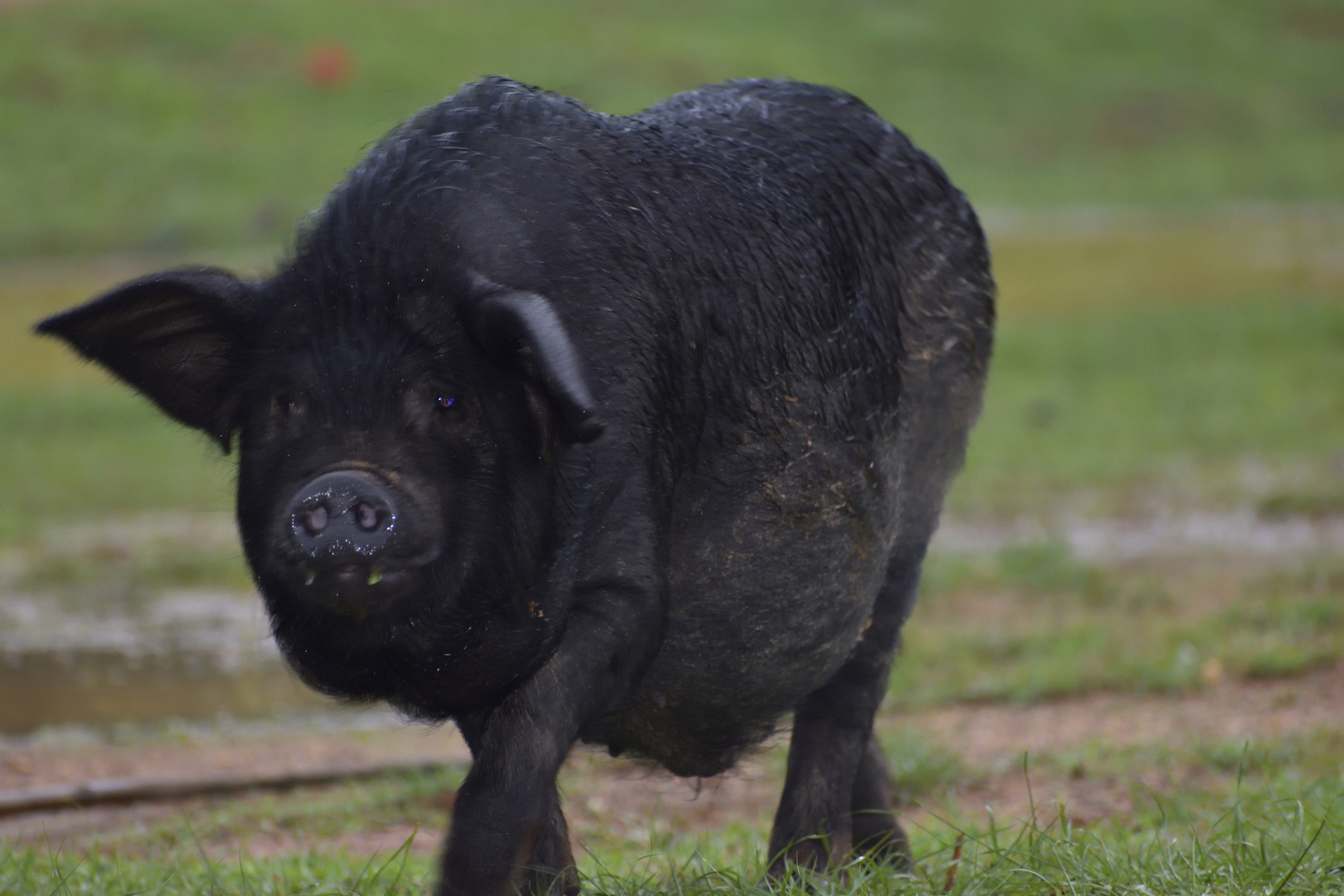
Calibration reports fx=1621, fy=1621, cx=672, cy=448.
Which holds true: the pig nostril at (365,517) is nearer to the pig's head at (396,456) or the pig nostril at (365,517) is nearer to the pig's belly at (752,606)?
the pig's head at (396,456)

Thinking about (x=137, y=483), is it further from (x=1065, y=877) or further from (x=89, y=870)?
(x=1065, y=877)

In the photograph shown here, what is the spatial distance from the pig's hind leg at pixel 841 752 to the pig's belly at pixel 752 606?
0.22m

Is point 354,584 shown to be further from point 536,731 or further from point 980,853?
point 980,853

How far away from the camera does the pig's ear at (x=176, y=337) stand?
271 centimetres

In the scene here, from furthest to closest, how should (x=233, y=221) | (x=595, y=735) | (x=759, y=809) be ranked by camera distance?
(x=233, y=221) < (x=759, y=809) < (x=595, y=735)

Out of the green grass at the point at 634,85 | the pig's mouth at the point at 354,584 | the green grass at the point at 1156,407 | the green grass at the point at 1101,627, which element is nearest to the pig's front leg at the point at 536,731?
the pig's mouth at the point at 354,584

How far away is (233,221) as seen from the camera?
21203mm

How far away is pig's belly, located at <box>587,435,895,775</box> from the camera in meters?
3.05

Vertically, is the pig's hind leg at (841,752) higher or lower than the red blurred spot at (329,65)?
higher

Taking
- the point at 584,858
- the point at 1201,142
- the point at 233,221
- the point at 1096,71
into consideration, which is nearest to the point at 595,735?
the point at 584,858

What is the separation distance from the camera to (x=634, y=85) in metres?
29.8

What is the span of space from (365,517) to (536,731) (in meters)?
0.53

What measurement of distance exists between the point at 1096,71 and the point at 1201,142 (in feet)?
15.5

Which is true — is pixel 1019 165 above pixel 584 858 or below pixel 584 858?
below
